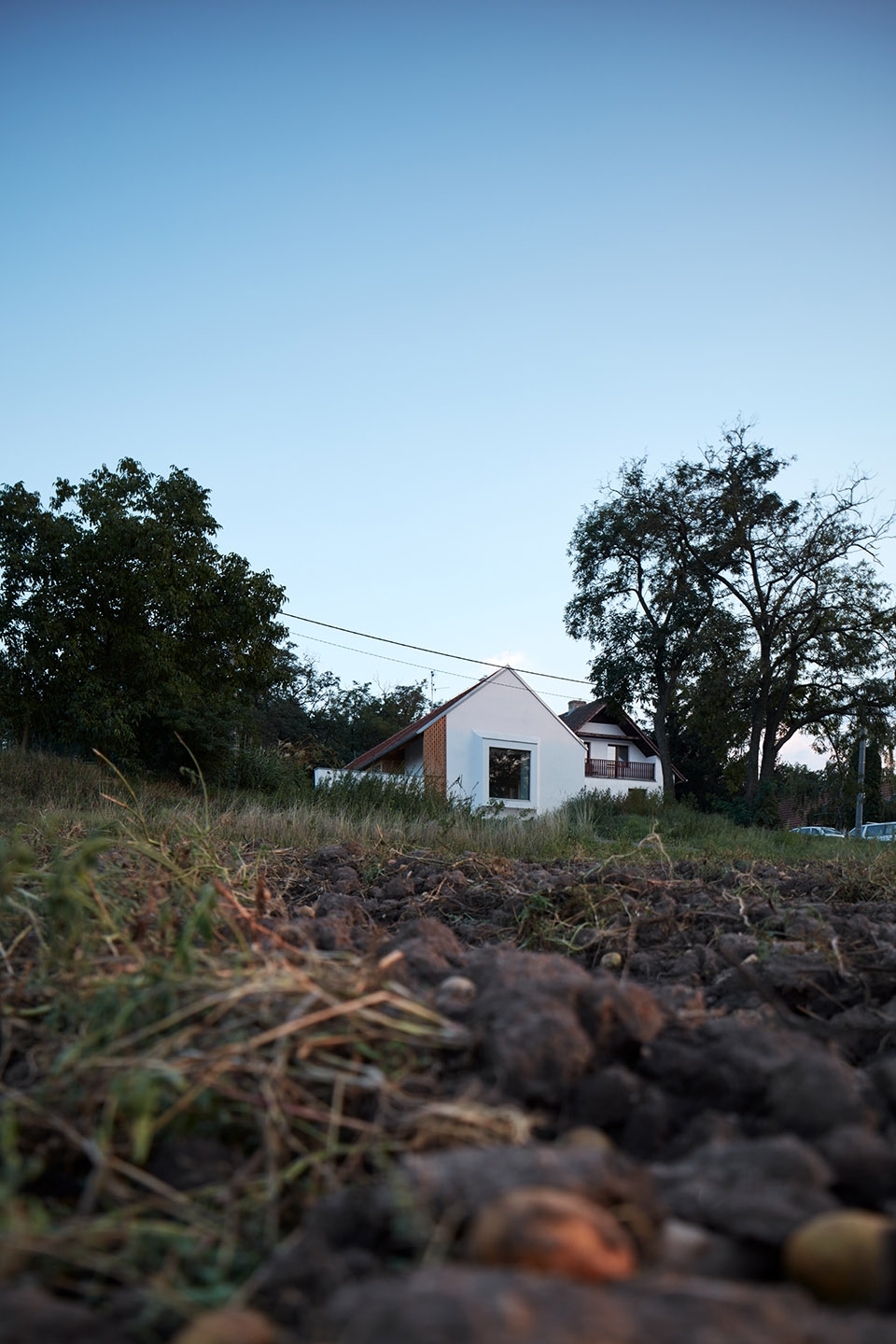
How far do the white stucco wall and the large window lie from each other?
0.17m

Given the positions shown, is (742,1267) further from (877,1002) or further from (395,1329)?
(877,1002)

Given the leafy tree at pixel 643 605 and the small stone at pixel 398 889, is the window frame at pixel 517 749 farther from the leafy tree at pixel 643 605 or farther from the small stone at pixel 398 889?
the small stone at pixel 398 889

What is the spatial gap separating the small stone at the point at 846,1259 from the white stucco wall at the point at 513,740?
24169 mm

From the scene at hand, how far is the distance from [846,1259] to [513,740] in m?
26.2

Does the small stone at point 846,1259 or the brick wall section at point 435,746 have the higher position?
the brick wall section at point 435,746

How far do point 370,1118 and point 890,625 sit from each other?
26.9m

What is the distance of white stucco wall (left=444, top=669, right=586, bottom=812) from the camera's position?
25984 millimetres

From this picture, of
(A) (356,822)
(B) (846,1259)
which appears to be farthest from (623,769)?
(B) (846,1259)

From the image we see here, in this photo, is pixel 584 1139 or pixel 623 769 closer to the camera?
pixel 584 1139

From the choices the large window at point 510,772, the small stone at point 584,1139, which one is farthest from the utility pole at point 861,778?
the small stone at point 584,1139

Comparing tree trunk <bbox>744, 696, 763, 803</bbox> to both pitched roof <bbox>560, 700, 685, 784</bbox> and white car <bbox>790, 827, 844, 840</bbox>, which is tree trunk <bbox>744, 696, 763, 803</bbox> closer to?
white car <bbox>790, 827, 844, 840</bbox>

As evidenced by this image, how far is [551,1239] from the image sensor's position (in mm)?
832

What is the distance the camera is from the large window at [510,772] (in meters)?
26.9

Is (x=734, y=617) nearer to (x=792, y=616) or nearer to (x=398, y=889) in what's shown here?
(x=792, y=616)
